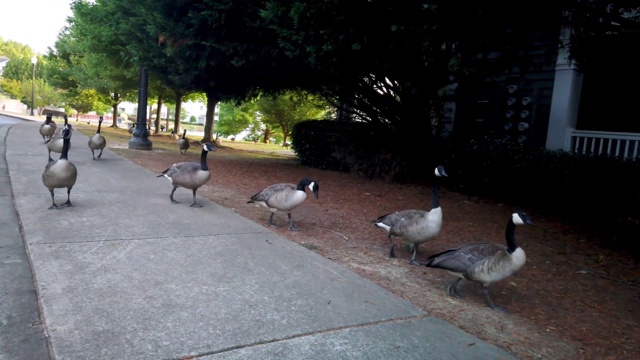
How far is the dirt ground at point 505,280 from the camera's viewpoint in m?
4.03

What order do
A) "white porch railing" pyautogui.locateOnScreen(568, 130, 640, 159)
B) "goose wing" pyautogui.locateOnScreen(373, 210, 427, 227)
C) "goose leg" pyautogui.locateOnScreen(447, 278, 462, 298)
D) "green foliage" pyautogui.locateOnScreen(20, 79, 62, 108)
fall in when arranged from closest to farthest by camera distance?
"goose leg" pyautogui.locateOnScreen(447, 278, 462, 298) → "goose wing" pyautogui.locateOnScreen(373, 210, 427, 227) → "white porch railing" pyautogui.locateOnScreen(568, 130, 640, 159) → "green foliage" pyautogui.locateOnScreen(20, 79, 62, 108)

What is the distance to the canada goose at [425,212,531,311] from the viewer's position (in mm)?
4383

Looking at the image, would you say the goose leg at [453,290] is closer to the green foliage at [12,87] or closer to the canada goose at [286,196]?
the canada goose at [286,196]

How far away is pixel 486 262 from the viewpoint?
173 inches

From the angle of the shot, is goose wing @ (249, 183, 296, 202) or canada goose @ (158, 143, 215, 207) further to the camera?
canada goose @ (158, 143, 215, 207)

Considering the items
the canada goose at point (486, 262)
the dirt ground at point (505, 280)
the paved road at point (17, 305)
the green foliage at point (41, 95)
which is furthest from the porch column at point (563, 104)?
the green foliage at point (41, 95)

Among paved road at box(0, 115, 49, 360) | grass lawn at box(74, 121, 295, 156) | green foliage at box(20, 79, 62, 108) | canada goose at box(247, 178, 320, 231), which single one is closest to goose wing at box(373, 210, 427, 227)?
canada goose at box(247, 178, 320, 231)

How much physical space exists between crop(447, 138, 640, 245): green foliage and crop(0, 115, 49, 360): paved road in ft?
27.5

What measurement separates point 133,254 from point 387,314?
9.11ft

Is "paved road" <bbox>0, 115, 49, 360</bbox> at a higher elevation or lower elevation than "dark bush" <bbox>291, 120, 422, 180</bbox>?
lower

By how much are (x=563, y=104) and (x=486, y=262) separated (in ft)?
30.2

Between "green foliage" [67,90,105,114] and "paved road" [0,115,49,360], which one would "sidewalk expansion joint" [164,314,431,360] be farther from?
"green foliage" [67,90,105,114]

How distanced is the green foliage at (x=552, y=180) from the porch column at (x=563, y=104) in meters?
2.37

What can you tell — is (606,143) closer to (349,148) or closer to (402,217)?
(349,148)
